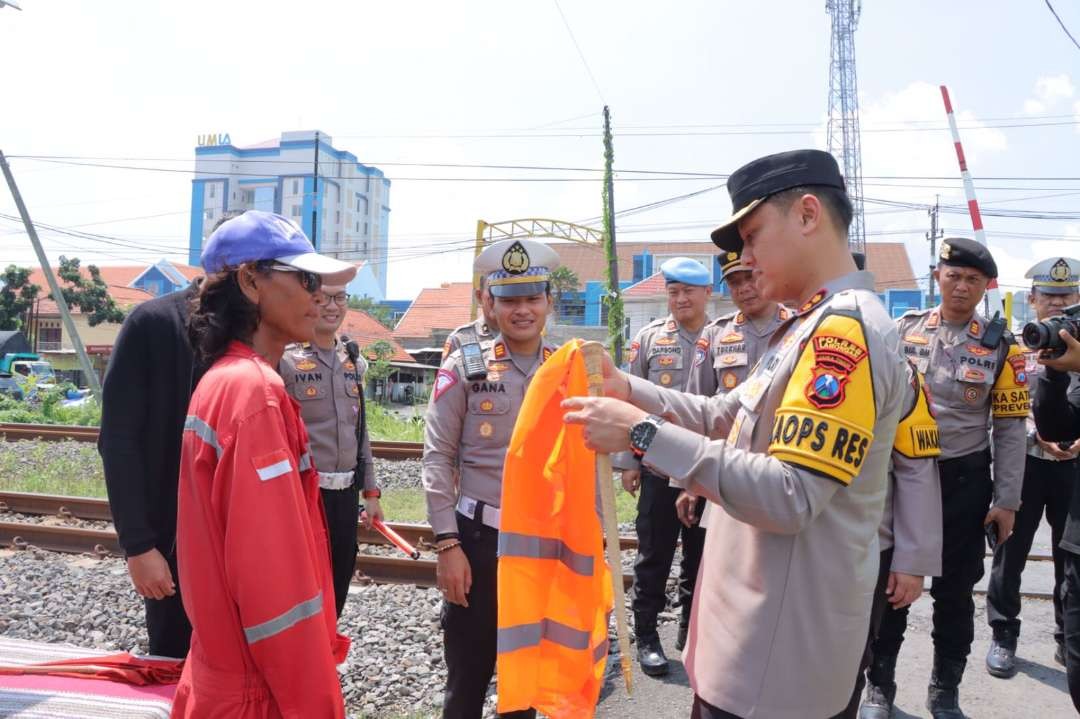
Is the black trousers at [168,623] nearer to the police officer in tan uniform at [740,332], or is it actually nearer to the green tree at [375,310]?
the police officer in tan uniform at [740,332]

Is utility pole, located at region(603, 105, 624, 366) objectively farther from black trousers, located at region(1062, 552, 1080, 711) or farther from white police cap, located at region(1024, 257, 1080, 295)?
black trousers, located at region(1062, 552, 1080, 711)

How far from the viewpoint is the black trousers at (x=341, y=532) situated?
4094 millimetres

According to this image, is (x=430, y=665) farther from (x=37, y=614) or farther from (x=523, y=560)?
(x=37, y=614)

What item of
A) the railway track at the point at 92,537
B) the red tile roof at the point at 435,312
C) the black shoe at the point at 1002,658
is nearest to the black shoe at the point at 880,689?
the black shoe at the point at 1002,658

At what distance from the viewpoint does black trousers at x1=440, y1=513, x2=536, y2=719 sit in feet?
10.4

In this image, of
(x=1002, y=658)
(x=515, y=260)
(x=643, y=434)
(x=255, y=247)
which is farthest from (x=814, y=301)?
(x=1002, y=658)

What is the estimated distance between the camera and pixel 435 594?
6.02 meters

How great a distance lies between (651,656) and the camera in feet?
15.0

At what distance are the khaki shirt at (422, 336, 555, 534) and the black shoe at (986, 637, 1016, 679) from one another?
11.4 feet

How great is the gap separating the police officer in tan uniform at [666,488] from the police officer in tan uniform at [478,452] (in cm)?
166

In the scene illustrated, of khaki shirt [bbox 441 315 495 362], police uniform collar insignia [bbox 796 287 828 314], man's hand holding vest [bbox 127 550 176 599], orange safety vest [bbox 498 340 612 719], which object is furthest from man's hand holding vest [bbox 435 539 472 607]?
police uniform collar insignia [bbox 796 287 828 314]

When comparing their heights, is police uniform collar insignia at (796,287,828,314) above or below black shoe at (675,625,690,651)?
above

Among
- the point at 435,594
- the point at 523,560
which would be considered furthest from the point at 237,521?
the point at 435,594

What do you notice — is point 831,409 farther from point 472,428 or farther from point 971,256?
point 971,256
